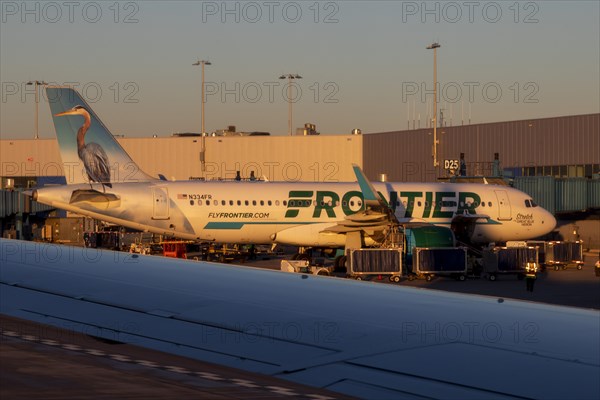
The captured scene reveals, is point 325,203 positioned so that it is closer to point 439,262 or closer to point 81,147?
point 439,262

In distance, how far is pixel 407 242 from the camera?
38.2m

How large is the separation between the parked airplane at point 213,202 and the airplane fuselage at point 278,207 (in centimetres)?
4

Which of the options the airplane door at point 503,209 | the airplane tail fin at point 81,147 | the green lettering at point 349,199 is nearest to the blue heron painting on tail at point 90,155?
the airplane tail fin at point 81,147

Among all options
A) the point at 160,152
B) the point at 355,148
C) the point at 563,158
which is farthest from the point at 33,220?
the point at 563,158

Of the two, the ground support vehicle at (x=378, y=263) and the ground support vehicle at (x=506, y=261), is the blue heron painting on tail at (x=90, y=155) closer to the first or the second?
the ground support vehicle at (x=378, y=263)

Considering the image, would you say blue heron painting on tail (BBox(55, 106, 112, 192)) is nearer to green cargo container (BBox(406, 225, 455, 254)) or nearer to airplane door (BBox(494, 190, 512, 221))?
green cargo container (BBox(406, 225, 455, 254))

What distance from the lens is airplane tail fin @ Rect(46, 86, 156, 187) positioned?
41.5m

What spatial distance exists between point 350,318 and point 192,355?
1288 millimetres

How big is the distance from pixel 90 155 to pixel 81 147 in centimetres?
53

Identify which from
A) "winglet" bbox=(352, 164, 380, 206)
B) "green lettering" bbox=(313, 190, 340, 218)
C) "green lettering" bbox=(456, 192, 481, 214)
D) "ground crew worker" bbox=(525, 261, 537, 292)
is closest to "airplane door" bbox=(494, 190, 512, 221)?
"green lettering" bbox=(456, 192, 481, 214)

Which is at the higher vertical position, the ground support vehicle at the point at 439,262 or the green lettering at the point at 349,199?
the green lettering at the point at 349,199

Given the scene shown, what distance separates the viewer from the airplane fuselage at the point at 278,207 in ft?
133

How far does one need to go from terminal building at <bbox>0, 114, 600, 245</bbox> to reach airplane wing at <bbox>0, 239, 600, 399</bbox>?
52300mm

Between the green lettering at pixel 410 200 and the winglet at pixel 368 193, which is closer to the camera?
the winglet at pixel 368 193
